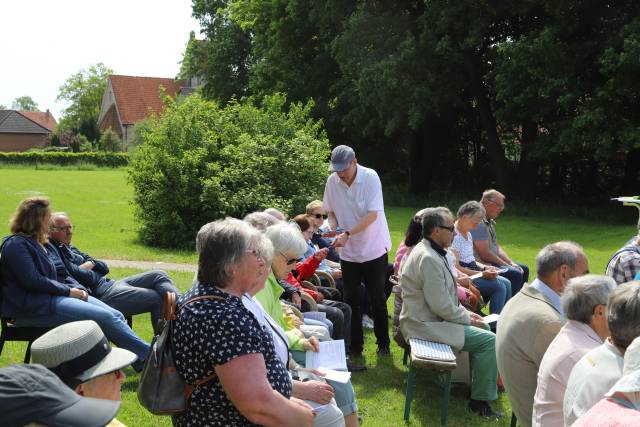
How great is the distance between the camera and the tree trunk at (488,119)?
24.8 meters

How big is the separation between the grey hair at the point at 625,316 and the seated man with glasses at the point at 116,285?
3.93 metres

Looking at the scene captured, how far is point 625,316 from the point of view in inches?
125

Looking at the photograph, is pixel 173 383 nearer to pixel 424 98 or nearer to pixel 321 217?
pixel 321 217

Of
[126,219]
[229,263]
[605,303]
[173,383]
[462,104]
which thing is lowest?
[126,219]

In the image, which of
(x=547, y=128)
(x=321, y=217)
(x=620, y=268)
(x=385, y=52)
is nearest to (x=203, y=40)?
(x=385, y=52)

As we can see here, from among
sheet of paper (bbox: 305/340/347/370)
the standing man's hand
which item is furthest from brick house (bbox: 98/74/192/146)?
sheet of paper (bbox: 305/340/347/370)

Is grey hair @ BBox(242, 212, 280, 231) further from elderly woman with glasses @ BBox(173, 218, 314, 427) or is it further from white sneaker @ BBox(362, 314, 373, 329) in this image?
white sneaker @ BBox(362, 314, 373, 329)

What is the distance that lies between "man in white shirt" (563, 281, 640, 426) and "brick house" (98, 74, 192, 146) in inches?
Result: 3050

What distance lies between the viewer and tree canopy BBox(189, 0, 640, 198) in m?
20.5

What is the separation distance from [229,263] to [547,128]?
22.5 metres

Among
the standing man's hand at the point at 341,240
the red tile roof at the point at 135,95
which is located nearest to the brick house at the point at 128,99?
the red tile roof at the point at 135,95

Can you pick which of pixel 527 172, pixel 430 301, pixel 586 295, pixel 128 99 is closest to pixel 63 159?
pixel 128 99

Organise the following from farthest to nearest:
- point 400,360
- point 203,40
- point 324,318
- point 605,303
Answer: point 203,40 → point 400,360 → point 324,318 → point 605,303

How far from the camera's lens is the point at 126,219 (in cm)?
1975
